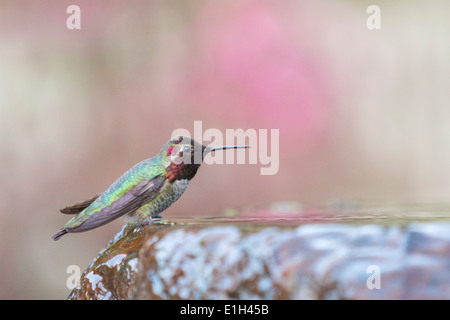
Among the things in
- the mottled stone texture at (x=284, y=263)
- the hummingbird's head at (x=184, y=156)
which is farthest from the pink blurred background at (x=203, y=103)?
the mottled stone texture at (x=284, y=263)

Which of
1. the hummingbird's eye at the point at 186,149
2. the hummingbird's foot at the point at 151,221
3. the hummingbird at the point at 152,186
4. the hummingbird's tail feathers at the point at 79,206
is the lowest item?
the hummingbird's foot at the point at 151,221

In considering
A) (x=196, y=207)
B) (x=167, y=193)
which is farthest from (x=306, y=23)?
(x=167, y=193)

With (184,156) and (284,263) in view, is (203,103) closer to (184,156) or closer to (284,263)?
(184,156)

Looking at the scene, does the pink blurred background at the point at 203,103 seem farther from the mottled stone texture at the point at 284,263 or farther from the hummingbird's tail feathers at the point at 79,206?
the mottled stone texture at the point at 284,263

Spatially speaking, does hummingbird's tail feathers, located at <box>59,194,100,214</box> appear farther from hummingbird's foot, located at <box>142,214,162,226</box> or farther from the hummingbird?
hummingbird's foot, located at <box>142,214,162,226</box>

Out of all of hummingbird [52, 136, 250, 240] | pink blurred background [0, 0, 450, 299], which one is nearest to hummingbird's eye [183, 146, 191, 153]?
hummingbird [52, 136, 250, 240]
